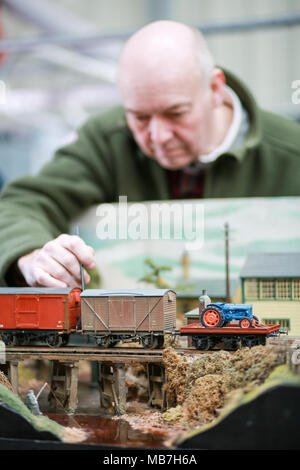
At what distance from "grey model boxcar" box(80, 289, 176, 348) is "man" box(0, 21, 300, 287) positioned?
41cm

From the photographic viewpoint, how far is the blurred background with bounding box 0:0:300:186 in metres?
7.40

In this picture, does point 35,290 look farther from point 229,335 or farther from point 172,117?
point 172,117

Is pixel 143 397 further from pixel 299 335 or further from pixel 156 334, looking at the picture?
pixel 299 335

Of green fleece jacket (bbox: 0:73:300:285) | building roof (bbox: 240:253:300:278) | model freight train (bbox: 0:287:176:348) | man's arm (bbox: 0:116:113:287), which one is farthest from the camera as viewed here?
green fleece jacket (bbox: 0:73:300:285)

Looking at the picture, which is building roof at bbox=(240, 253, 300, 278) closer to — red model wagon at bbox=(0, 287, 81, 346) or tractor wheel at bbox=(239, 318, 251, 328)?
tractor wheel at bbox=(239, 318, 251, 328)

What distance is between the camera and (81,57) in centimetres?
976

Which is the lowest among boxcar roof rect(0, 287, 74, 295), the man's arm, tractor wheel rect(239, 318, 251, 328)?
tractor wheel rect(239, 318, 251, 328)

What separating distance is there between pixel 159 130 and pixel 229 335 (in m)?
2.27

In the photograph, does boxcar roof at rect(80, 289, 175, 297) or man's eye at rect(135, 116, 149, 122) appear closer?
boxcar roof at rect(80, 289, 175, 297)

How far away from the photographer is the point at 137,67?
5379mm

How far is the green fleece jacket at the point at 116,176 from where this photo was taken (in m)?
6.04

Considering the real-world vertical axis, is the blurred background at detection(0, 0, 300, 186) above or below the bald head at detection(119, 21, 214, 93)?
above

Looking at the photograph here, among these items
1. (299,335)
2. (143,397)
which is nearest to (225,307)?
(299,335)

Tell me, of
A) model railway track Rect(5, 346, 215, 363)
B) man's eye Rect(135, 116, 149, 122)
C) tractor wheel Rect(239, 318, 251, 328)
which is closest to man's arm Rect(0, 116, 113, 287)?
model railway track Rect(5, 346, 215, 363)
